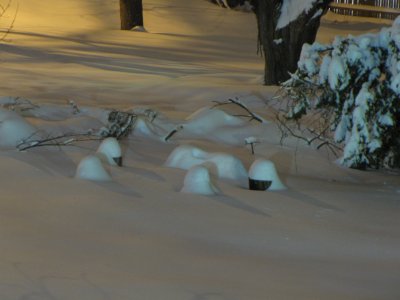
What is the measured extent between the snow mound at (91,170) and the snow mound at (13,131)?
107 centimetres

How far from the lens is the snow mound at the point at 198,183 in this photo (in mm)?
6262

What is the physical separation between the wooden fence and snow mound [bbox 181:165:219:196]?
893 inches

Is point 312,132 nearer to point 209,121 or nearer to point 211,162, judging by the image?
point 209,121

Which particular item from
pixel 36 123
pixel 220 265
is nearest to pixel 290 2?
pixel 36 123

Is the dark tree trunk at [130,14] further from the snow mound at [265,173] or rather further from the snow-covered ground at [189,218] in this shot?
the snow mound at [265,173]

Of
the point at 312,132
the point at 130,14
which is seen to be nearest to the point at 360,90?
the point at 312,132

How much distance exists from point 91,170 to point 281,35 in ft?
21.7

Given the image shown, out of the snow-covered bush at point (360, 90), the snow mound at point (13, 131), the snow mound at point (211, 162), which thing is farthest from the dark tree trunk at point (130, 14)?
the snow mound at point (211, 162)

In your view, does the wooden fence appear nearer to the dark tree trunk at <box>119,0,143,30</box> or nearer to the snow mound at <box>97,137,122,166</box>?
the dark tree trunk at <box>119,0,143,30</box>

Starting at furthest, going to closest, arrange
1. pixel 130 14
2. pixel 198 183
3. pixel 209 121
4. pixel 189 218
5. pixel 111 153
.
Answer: pixel 130 14 → pixel 209 121 → pixel 111 153 → pixel 198 183 → pixel 189 218

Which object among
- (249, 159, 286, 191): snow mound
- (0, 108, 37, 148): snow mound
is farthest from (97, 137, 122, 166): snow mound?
(249, 159, 286, 191): snow mound

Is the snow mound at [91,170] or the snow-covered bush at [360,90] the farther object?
the snow-covered bush at [360,90]

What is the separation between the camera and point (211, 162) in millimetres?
7008

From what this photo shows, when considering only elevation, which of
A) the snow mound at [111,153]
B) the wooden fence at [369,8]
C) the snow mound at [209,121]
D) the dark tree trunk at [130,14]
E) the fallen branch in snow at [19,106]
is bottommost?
the wooden fence at [369,8]
